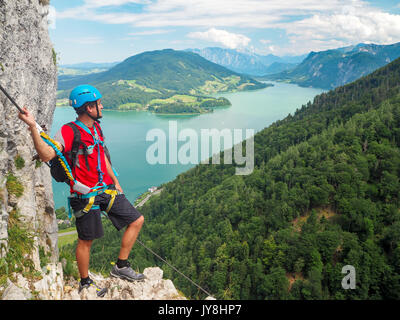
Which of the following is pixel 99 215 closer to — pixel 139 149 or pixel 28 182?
pixel 28 182

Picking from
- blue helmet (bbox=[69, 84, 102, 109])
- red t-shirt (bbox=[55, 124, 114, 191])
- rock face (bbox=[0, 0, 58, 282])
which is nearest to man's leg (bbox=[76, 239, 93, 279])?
rock face (bbox=[0, 0, 58, 282])

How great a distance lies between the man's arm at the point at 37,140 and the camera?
3.40 m

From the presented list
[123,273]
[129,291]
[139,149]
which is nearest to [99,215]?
[123,273]

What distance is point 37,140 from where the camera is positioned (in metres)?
3.47

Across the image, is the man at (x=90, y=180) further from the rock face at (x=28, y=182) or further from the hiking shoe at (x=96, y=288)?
the rock face at (x=28, y=182)

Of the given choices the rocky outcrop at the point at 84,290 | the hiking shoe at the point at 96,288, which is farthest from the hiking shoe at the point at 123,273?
the hiking shoe at the point at 96,288

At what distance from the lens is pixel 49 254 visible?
5309 mm

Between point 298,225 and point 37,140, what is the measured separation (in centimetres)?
3944

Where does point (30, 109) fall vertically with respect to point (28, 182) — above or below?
above

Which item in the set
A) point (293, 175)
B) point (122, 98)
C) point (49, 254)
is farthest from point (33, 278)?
point (122, 98)

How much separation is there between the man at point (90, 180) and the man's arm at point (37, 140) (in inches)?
2.9

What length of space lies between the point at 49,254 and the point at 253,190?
46.8 metres

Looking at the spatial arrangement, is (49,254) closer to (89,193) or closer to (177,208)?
(89,193)

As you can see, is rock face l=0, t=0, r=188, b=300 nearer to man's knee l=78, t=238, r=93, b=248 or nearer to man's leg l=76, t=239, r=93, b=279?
man's leg l=76, t=239, r=93, b=279
